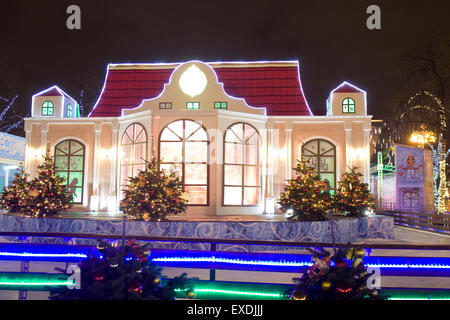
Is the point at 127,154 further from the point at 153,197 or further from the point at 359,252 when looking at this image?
the point at 359,252

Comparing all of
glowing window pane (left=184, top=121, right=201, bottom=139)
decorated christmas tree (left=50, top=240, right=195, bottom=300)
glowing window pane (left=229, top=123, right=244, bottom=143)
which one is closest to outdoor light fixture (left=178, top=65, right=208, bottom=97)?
glowing window pane (left=184, top=121, right=201, bottom=139)

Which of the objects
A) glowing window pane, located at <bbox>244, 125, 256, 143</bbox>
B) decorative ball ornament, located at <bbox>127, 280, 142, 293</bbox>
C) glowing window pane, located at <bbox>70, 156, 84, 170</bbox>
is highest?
glowing window pane, located at <bbox>244, 125, 256, 143</bbox>

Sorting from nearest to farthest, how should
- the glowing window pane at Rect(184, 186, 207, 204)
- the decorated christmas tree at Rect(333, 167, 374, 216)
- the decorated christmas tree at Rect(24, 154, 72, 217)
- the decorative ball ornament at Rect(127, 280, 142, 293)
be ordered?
the decorative ball ornament at Rect(127, 280, 142, 293) → the decorated christmas tree at Rect(24, 154, 72, 217) → the decorated christmas tree at Rect(333, 167, 374, 216) → the glowing window pane at Rect(184, 186, 207, 204)

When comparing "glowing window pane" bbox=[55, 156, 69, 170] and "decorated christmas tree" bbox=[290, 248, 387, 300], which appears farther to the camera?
"glowing window pane" bbox=[55, 156, 69, 170]

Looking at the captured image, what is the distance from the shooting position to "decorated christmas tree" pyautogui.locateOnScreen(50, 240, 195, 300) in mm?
3215

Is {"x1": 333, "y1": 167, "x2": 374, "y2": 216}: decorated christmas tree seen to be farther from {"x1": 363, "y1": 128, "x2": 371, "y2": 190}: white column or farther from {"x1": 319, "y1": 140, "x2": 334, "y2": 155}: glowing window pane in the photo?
{"x1": 319, "y1": 140, "x2": 334, "y2": 155}: glowing window pane

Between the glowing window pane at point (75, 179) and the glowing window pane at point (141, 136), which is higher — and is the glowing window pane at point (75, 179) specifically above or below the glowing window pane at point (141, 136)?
below

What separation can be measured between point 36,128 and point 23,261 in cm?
1563

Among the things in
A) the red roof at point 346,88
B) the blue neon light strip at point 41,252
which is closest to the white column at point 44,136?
the red roof at point 346,88

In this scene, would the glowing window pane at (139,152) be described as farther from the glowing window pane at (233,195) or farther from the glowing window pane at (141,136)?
the glowing window pane at (233,195)

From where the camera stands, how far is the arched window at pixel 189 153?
17078 mm

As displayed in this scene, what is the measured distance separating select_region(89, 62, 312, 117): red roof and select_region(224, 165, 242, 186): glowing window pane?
12.9 ft

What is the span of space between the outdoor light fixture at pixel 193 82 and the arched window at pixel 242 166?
8.31 feet

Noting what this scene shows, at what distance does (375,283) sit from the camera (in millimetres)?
4273
